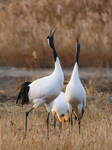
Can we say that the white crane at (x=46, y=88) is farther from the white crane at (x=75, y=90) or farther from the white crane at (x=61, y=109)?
the white crane at (x=61, y=109)

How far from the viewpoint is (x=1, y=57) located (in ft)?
42.0

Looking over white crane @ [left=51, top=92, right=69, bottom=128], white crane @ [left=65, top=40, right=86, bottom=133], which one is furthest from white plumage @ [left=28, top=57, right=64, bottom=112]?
white crane @ [left=51, top=92, right=69, bottom=128]

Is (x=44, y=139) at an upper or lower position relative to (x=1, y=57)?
upper

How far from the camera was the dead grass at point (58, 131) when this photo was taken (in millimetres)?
4800

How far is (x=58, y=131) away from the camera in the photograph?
18.5 ft

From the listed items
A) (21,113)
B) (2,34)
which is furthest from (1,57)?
(21,113)

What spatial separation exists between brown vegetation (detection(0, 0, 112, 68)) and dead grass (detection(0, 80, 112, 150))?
454 centimetres

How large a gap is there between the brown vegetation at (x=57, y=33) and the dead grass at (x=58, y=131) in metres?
4.54

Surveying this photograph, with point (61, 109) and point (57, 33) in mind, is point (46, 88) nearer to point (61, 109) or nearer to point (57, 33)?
point (61, 109)

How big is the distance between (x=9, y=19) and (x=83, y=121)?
821cm

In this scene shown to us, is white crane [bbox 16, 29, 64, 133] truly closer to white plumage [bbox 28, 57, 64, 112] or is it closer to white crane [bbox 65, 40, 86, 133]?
white plumage [bbox 28, 57, 64, 112]

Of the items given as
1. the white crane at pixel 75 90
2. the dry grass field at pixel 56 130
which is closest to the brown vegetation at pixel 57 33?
the dry grass field at pixel 56 130

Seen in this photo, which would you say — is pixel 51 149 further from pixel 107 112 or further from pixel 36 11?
pixel 36 11

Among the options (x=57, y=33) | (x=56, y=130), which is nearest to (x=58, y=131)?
(x=56, y=130)
